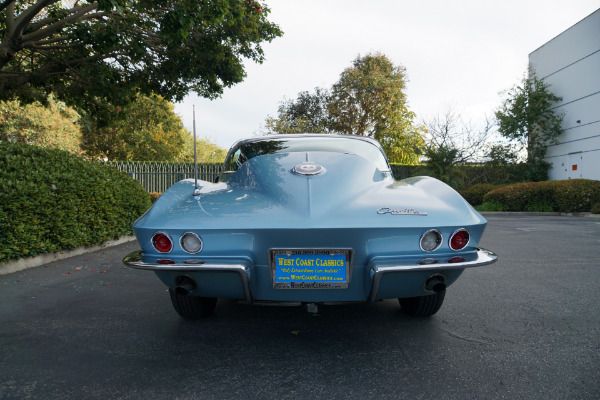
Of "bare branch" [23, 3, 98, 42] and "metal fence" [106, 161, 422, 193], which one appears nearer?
"bare branch" [23, 3, 98, 42]

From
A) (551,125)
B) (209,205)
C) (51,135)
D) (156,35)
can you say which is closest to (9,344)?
(209,205)

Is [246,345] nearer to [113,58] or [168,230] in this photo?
[168,230]

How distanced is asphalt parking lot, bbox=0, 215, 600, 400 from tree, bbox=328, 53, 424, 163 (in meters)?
19.9

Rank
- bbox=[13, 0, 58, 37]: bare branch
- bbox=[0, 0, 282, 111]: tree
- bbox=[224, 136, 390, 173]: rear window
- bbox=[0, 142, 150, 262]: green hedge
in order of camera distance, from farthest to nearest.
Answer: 1. bbox=[0, 0, 282, 111]: tree
2. bbox=[13, 0, 58, 37]: bare branch
3. bbox=[0, 142, 150, 262]: green hedge
4. bbox=[224, 136, 390, 173]: rear window

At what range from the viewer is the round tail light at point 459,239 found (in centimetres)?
230

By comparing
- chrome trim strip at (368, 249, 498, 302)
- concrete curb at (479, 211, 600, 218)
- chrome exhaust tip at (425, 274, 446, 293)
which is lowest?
concrete curb at (479, 211, 600, 218)

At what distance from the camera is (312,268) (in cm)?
225

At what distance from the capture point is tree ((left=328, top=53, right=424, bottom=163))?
2280cm

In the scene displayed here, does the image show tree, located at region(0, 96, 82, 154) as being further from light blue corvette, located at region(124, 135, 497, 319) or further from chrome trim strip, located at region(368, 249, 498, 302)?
chrome trim strip, located at region(368, 249, 498, 302)

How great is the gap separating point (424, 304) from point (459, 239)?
885 millimetres

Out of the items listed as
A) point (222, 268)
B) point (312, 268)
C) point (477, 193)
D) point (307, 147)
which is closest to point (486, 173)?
point (477, 193)

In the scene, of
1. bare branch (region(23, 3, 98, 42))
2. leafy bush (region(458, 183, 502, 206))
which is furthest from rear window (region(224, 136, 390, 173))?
leafy bush (region(458, 183, 502, 206))

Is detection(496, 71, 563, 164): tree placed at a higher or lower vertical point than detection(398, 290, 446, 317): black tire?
higher

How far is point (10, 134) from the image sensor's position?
21.1 meters
